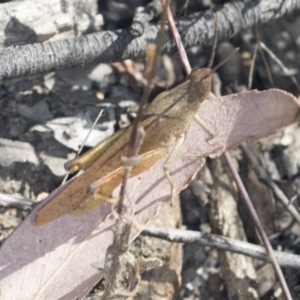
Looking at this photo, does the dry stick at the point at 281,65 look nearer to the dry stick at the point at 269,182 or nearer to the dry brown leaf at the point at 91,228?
the dry stick at the point at 269,182

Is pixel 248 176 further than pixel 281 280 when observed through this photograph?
Yes

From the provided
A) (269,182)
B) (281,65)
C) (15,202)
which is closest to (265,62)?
(281,65)

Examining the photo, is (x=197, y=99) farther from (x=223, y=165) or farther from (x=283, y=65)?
(x=283, y=65)

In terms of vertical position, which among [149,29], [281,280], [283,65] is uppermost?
[149,29]

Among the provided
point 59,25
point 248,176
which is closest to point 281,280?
point 248,176

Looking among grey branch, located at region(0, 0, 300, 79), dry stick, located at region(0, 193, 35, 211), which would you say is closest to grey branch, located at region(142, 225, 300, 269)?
dry stick, located at region(0, 193, 35, 211)

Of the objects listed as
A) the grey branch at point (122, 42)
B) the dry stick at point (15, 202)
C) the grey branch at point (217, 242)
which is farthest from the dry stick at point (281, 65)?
the dry stick at point (15, 202)

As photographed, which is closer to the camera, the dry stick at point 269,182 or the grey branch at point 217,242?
the grey branch at point 217,242
